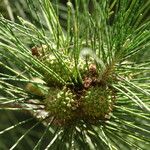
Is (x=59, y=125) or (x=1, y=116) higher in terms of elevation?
(x=1, y=116)

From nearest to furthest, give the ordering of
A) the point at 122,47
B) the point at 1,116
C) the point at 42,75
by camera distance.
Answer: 1. the point at 122,47
2. the point at 42,75
3. the point at 1,116

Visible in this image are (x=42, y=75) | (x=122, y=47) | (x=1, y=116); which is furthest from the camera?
(x=1, y=116)

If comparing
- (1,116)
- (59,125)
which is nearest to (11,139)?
(1,116)

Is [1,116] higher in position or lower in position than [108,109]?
higher

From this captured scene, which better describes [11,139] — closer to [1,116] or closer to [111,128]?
[1,116]

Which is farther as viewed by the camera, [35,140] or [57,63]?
[35,140]

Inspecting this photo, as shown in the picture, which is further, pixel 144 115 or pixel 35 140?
pixel 35 140

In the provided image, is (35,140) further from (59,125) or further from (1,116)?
(59,125)

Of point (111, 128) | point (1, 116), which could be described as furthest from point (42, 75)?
point (1, 116)

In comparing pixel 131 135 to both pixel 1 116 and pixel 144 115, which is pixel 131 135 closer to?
pixel 144 115
